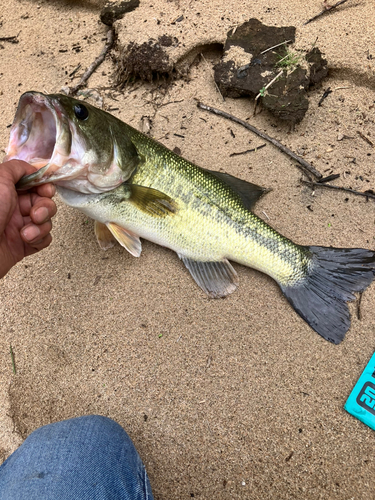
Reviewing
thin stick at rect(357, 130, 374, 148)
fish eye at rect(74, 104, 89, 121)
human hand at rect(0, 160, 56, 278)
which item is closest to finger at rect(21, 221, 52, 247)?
human hand at rect(0, 160, 56, 278)

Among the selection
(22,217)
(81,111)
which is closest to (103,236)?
(22,217)

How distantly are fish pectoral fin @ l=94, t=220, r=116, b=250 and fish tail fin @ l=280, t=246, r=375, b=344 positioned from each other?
4.80ft

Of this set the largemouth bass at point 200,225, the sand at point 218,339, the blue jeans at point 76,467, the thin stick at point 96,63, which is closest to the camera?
the blue jeans at point 76,467

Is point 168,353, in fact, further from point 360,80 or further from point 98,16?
point 98,16

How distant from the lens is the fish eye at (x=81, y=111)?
2.00 m

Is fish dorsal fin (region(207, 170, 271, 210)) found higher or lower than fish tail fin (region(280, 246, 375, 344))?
Result: higher

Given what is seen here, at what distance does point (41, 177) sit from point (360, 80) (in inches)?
126

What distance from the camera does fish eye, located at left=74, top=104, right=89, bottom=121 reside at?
200 centimetres

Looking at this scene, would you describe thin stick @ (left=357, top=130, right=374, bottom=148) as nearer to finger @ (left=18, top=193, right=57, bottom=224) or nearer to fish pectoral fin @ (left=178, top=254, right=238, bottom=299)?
fish pectoral fin @ (left=178, top=254, right=238, bottom=299)

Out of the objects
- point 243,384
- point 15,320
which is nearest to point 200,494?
point 243,384

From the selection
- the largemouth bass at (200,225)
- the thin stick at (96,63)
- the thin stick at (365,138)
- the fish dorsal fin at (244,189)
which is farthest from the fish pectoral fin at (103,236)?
the thin stick at (365,138)

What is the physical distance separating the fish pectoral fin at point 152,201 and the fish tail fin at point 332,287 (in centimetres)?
108

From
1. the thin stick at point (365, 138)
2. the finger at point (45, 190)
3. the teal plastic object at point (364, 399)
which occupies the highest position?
the thin stick at point (365, 138)

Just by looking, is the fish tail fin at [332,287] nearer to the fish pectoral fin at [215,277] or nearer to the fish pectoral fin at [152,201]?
the fish pectoral fin at [215,277]
